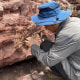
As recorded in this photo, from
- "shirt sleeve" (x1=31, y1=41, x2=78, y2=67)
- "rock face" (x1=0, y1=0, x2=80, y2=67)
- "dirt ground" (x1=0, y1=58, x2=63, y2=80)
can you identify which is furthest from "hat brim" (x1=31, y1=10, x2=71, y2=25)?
"dirt ground" (x1=0, y1=58, x2=63, y2=80)

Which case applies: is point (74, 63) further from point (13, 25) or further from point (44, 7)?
point (13, 25)

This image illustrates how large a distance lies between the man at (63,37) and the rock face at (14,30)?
0.40 m

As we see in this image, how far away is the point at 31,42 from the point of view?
1.74 m

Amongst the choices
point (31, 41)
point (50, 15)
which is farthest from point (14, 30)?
point (50, 15)

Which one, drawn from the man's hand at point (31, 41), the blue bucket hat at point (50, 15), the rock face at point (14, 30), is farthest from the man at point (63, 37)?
the rock face at point (14, 30)

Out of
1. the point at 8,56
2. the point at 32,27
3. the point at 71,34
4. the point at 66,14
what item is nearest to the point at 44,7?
the point at 66,14

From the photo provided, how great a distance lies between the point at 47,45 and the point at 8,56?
561 millimetres

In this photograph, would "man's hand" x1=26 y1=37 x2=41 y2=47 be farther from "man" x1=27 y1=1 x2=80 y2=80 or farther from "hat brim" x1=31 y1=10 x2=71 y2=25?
"hat brim" x1=31 y1=10 x2=71 y2=25

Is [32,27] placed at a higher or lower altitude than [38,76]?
higher

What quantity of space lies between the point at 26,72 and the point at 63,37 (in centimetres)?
91

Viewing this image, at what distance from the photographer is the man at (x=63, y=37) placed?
1.34 metres

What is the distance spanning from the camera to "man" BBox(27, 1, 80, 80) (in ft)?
4.41

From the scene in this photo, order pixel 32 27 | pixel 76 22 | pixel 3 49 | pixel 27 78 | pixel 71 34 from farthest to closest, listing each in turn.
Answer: pixel 32 27 < pixel 27 78 < pixel 3 49 < pixel 76 22 < pixel 71 34

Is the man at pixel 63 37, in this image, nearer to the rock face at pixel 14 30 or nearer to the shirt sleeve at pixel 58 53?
the shirt sleeve at pixel 58 53
